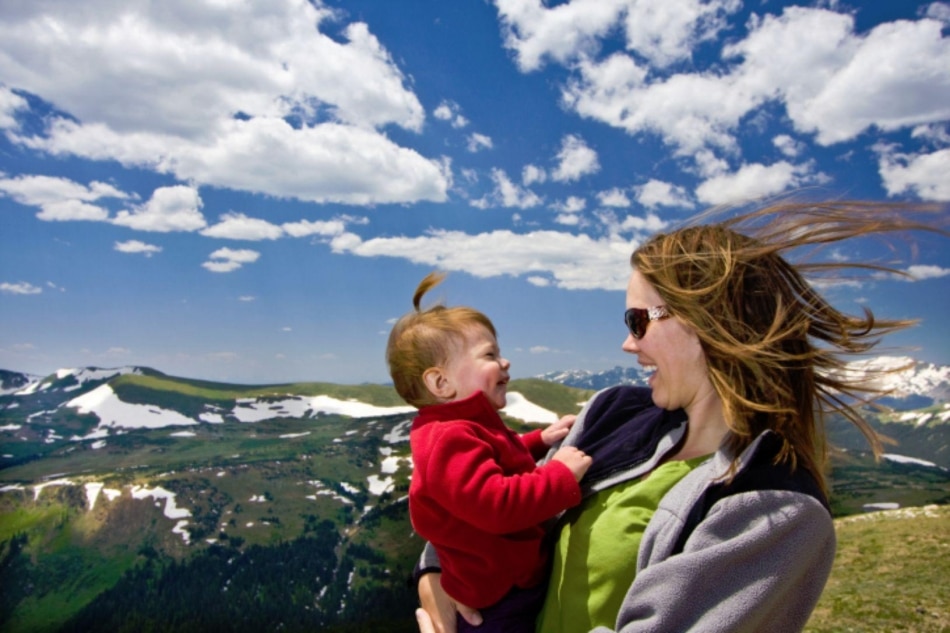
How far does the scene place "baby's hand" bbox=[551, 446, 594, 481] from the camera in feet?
13.8

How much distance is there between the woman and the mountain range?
114997 millimetres

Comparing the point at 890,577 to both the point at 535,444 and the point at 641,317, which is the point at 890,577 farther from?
the point at 641,317

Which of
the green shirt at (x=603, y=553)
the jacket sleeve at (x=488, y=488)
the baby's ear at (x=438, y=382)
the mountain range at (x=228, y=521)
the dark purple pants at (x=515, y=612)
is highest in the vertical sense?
the baby's ear at (x=438, y=382)

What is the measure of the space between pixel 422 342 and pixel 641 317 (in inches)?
65.5

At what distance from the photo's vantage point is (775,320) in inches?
141

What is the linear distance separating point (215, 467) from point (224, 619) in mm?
46360

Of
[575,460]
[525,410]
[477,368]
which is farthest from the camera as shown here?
[525,410]

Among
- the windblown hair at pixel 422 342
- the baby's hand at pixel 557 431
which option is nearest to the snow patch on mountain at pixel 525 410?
the baby's hand at pixel 557 431

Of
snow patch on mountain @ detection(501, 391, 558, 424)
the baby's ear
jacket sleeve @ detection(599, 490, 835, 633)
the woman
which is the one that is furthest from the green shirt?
snow patch on mountain @ detection(501, 391, 558, 424)

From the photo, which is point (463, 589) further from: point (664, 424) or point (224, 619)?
point (224, 619)

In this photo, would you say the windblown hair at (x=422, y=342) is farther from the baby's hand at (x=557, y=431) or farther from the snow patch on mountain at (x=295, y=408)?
the snow patch on mountain at (x=295, y=408)

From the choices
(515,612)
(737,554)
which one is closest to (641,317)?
(737,554)

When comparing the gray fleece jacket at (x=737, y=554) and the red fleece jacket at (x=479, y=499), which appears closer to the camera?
the gray fleece jacket at (x=737, y=554)

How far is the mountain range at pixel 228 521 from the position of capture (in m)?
123
